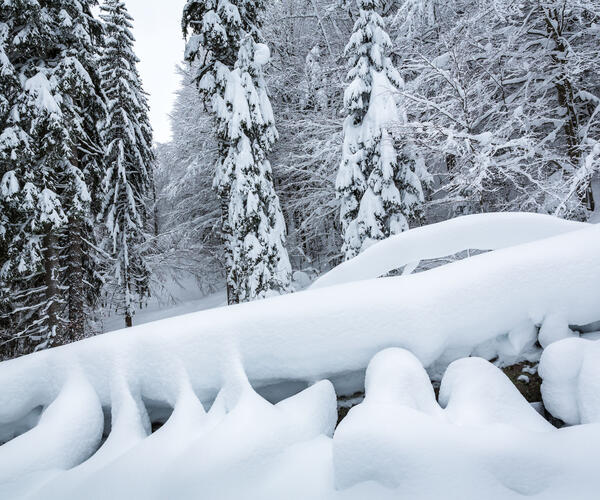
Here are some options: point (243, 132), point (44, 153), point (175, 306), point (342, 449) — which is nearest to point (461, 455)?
point (342, 449)

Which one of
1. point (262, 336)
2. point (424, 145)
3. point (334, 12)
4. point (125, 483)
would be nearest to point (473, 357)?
point (262, 336)

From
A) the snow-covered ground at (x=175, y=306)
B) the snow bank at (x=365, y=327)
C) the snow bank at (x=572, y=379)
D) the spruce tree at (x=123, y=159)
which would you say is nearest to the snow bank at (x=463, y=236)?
the snow bank at (x=365, y=327)

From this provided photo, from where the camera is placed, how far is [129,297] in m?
14.2

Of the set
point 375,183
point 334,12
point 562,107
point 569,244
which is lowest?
point 569,244

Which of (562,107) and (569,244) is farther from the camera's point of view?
(562,107)

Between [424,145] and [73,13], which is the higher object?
[73,13]

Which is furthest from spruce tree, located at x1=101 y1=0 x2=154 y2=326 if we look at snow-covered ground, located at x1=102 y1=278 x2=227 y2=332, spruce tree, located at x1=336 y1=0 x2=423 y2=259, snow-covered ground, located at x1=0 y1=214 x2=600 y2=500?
snow-covered ground, located at x1=0 y1=214 x2=600 y2=500

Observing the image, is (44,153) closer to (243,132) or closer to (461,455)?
(243,132)

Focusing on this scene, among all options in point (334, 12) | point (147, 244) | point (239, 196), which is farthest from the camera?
point (147, 244)

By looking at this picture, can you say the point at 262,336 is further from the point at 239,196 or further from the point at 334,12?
the point at 334,12

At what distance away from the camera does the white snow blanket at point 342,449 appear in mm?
1453

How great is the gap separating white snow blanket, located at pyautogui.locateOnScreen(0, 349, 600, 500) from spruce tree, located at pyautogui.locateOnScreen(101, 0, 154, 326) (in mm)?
12822

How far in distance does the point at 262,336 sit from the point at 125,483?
3.19 feet

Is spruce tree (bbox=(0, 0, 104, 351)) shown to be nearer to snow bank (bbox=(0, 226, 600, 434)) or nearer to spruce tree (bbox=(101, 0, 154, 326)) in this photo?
spruce tree (bbox=(101, 0, 154, 326))
